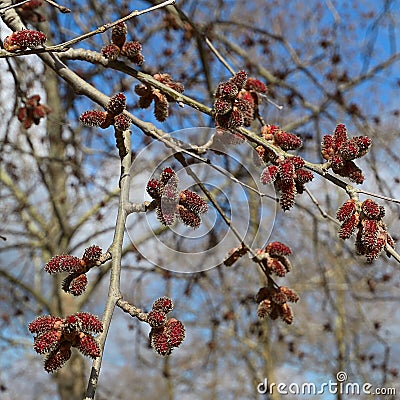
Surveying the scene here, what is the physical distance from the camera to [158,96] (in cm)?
149

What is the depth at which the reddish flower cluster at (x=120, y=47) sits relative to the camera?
1.49m

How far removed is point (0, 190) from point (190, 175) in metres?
4.41

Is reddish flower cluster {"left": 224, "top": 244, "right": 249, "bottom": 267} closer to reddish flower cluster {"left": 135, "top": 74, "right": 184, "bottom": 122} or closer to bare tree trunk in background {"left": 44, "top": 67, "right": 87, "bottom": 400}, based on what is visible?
reddish flower cluster {"left": 135, "top": 74, "right": 184, "bottom": 122}

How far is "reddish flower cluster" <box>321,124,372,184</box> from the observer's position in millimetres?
1250

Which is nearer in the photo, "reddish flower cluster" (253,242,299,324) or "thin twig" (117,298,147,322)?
"thin twig" (117,298,147,322)

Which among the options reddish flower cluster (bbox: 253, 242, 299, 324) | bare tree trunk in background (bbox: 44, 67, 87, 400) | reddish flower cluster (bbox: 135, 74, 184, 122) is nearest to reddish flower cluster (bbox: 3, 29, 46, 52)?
reddish flower cluster (bbox: 135, 74, 184, 122)

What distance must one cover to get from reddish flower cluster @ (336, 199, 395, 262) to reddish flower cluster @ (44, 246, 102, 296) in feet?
1.65

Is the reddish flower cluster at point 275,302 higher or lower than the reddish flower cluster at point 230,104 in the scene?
lower

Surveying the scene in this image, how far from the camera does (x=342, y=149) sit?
126 centimetres

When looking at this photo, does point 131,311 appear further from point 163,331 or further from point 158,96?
point 158,96

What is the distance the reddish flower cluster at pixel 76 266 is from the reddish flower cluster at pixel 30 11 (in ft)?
3.90

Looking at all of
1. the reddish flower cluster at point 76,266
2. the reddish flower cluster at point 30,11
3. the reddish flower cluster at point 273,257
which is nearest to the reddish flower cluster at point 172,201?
the reddish flower cluster at point 76,266

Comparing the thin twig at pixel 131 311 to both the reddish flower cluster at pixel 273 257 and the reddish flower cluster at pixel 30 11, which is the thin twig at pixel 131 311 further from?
the reddish flower cluster at pixel 30 11

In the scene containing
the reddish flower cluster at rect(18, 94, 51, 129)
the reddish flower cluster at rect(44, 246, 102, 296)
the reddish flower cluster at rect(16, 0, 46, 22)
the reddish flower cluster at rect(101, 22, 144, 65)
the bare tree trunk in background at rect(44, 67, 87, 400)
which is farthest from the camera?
the bare tree trunk in background at rect(44, 67, 87, 400)
